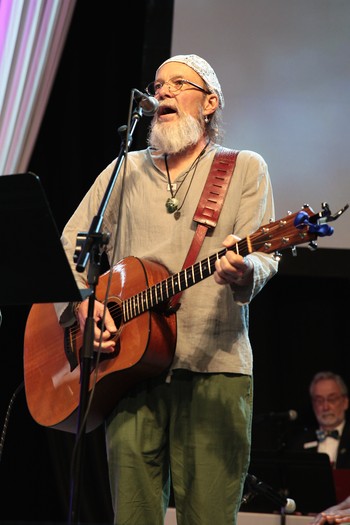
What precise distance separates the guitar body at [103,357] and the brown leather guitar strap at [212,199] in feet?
0.45

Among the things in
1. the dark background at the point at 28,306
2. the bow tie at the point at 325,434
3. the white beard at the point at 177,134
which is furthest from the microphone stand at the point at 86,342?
the bow tie at the point at 325,434

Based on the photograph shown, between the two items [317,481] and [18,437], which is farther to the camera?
[18,437]

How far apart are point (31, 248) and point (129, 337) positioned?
0.65 m

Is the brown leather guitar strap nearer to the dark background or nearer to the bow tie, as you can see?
the dark background

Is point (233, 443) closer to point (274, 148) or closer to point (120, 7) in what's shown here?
point (274, 148)

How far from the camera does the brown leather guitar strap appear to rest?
117 inches

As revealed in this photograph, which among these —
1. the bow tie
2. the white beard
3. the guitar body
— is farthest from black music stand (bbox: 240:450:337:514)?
the white beard

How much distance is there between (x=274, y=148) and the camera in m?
5.26

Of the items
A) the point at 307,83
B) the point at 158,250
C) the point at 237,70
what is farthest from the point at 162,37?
the point at 158,250

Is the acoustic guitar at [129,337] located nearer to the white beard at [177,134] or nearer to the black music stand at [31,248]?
the black music stand at [31,248]

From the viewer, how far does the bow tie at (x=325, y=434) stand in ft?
21.3

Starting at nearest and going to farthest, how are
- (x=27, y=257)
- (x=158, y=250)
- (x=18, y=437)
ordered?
(x=27, y=257), (x=158, y=250), (x=18, y=437)

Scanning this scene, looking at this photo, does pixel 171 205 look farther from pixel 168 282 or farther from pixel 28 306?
pixel 28 306

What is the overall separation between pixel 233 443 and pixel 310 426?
4.44 m
